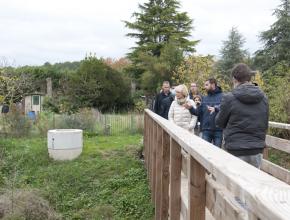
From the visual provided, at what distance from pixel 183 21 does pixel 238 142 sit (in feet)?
128

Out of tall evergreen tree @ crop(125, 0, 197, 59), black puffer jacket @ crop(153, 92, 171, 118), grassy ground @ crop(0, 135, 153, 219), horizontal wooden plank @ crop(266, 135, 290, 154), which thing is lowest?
grassy ground @ crop(0, 135, 153, 219)

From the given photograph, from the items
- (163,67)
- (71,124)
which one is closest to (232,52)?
(163,67)

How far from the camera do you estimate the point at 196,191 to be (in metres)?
2.44

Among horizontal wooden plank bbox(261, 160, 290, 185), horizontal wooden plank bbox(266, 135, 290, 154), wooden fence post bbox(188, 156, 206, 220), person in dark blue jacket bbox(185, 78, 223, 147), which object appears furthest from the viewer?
person in dark blue jacket bbox(185, 78, 223, 147)

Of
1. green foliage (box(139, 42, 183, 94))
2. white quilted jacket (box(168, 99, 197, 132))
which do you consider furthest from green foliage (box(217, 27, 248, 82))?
white quilted jacket (box(168, 99, 197, 132))

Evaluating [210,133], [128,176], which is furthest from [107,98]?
[210,133]

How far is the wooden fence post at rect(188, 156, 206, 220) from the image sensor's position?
2422 mm

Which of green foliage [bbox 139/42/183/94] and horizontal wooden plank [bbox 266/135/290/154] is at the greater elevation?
green foliage [bbox 139/42/183/94]

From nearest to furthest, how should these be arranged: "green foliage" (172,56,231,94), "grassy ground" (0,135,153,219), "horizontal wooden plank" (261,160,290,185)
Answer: "horizontal wooden plank" (261,160,290,185) → "grassy ground" (0,135,153,219) → "green foliage" (172,56,231,94)

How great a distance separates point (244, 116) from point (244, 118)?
0.06 ft

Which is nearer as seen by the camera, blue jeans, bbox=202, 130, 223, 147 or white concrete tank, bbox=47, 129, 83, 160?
blue jeans, bbox=202, 130, 223, 147

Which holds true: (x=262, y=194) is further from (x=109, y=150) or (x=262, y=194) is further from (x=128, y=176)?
(x=109, y=150)

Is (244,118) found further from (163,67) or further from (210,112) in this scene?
(163,67)

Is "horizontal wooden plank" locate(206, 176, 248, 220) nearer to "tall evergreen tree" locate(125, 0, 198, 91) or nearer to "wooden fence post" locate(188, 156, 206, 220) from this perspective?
"wooden fence post" locate(188, 156, 206, 220)
